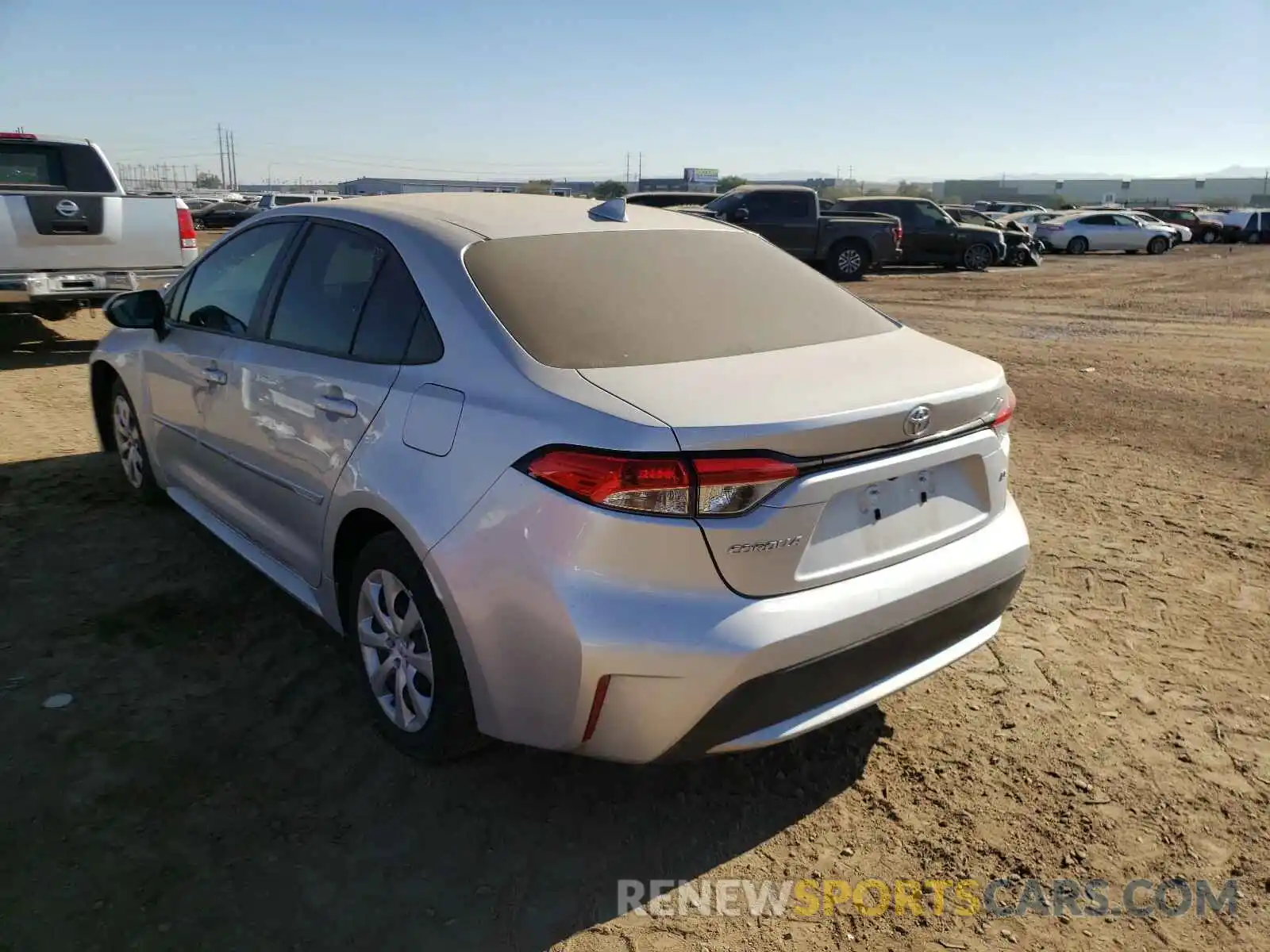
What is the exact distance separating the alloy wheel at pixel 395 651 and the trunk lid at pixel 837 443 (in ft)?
3.18

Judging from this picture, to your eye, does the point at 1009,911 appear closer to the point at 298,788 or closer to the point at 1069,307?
the point at 298,788

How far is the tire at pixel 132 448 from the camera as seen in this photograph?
5.04 metres

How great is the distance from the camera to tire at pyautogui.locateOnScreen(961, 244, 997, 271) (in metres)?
23.5

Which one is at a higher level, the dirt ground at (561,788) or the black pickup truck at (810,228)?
the black pickup truck at (810,228)

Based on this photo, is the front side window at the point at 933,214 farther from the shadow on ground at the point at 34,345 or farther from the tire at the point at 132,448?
the tire at the point at 132,448

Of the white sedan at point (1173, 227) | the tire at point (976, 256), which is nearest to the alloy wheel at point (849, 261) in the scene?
the tire at point (976, 256)

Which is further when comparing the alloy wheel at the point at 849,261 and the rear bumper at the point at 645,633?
the alloy wheel at the point at 849,261

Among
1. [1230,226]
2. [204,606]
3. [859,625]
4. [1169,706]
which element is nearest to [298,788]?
[204,606]

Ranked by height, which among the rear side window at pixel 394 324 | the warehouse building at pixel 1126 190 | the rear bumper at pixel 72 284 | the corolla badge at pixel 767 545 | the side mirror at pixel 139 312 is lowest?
the rear bumper at pixel 72 284

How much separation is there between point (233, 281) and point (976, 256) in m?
22.5

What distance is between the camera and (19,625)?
12.7 feet

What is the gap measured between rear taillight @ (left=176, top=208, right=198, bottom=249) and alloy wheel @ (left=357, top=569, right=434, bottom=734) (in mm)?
7508

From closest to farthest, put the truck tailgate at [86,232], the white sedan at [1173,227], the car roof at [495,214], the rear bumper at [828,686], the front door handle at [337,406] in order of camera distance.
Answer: the rear bumper at [828,686] → the front door handle at [337,406] → the car roof at [495,214] → the truck tailgate at [86,232] → the white sedan at [1173,227]

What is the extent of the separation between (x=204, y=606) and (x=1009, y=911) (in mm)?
3260
